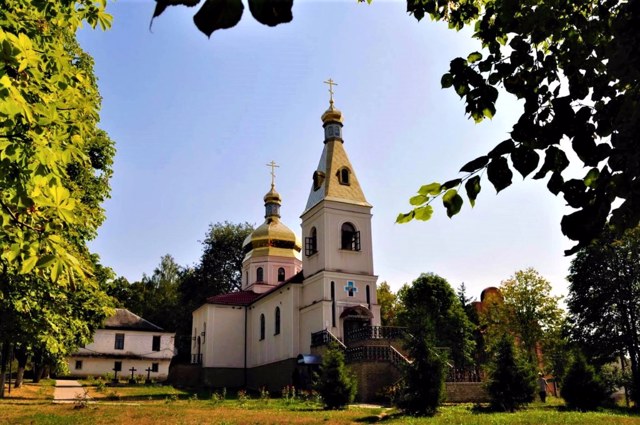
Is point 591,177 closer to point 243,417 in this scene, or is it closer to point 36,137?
point 36,137

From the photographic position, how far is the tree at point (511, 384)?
19344 millimetres

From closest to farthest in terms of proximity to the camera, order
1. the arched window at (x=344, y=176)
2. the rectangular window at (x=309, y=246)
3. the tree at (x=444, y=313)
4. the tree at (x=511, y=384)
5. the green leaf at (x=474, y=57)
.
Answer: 1. the green leaf at (x=474, y=57)
2. the tree at (x=511, y=384)
3. the rectangular window at (x=309, y=246)
4. the arched window at (x=344, y=176)
5. the tree at (x=444, y=313)

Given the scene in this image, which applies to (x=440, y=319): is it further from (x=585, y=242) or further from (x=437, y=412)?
(x=585, y=242)

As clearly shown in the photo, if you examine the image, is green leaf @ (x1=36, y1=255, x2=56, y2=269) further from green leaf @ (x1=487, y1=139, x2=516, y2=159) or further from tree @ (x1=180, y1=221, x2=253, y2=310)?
tree @ (x1=180, y1=221, x2=253, y2=310)

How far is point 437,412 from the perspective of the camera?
59.8ft

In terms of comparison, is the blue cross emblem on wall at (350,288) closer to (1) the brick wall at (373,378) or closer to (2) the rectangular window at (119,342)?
(1) the brick wall at (373,378)

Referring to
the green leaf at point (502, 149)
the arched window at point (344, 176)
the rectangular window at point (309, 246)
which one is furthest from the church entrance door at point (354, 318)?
the green leaf at point (502, 149)

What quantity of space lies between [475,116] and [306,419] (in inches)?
539

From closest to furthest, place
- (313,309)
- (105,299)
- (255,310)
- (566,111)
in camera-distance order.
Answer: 1. (566,111)
2. (105,299)
3. (313,309)
4. (255,310)

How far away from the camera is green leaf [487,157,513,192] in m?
2.97

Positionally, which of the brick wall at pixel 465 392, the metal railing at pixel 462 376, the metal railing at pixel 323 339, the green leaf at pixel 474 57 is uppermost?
the green leaf at pixel 474 57

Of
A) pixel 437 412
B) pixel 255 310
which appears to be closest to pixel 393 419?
pixel 437 412

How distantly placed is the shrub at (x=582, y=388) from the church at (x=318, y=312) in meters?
6.59

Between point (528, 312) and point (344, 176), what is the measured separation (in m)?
16.4
